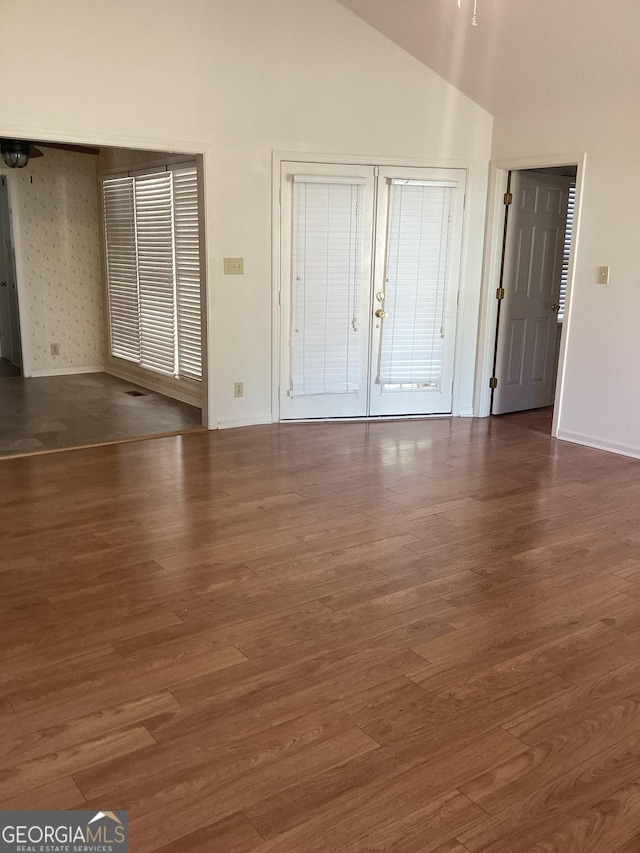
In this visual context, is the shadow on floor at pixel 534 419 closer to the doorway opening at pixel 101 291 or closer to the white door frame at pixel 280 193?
the white door frame at pixel 280 193

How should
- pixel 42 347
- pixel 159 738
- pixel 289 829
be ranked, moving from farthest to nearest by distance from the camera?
pixel 42 347 → pixel 159 738 → pixel 289 829

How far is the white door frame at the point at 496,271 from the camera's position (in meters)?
5.71

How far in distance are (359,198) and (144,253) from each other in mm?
2583

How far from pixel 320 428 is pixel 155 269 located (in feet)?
8.38

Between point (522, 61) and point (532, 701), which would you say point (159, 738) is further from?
point (522, 61)

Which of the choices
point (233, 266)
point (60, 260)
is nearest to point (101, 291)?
point (60, 260)

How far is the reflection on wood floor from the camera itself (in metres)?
5.65

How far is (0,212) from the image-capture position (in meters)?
8.39

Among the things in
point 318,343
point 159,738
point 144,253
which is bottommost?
point 159,738

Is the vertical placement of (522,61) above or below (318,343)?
above

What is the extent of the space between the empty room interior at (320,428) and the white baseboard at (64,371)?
0.03 m

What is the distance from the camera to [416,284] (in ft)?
20.8

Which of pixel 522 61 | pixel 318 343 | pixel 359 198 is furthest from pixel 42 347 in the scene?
pixel 522 61

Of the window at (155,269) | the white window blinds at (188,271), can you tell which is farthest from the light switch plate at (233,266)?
the white window blinds at (188,271)
